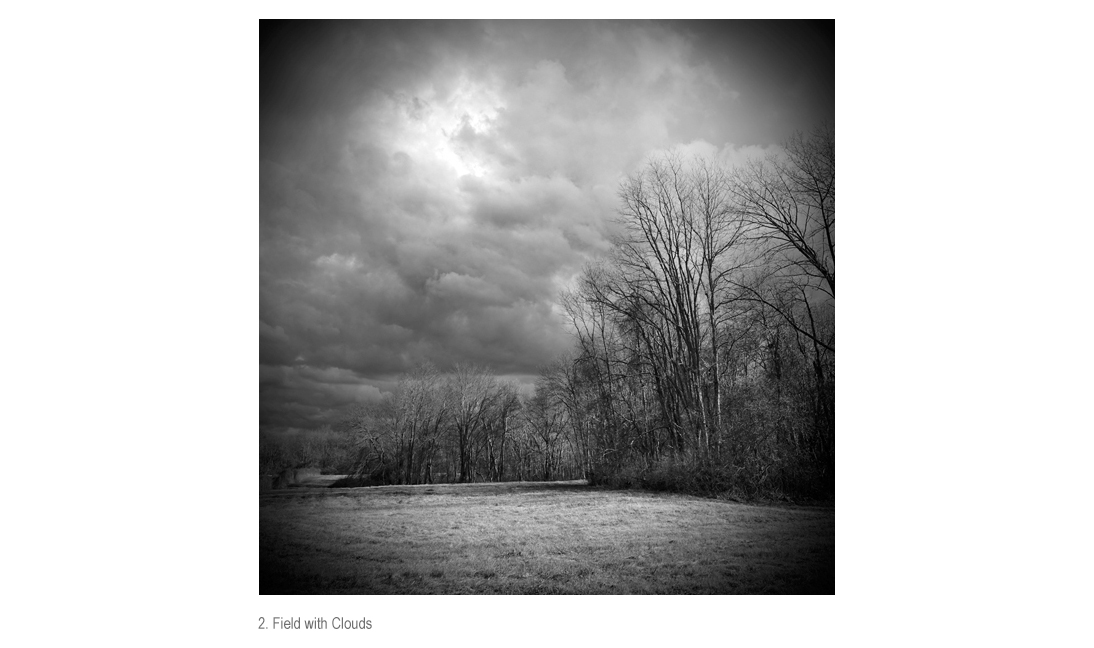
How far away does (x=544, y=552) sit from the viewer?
15.8 feet

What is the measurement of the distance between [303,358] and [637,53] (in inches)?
198

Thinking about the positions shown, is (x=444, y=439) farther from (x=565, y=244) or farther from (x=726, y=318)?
(x=726, y=318)

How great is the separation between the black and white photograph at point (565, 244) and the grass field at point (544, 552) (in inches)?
1.1

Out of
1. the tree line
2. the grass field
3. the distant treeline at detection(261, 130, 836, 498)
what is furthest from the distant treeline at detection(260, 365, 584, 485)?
the tree line

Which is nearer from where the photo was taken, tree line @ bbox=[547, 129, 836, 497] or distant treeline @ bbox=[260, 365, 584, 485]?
tree line @ bbox=[547, 129, 836, 497]

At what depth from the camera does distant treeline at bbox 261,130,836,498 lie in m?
5.52

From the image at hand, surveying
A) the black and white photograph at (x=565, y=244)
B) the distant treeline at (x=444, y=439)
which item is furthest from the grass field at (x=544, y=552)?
the distant treeline at (x=444, y=439)

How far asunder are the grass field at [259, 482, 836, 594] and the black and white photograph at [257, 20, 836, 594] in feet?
0.09

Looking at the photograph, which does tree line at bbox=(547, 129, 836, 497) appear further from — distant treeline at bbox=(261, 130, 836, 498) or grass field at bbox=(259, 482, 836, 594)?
grass field at bbox=(259, 482, 836, 594)

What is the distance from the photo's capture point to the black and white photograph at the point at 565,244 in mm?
4738

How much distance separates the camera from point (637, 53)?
553 centimetres

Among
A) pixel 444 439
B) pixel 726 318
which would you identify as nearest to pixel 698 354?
pixel 726 318

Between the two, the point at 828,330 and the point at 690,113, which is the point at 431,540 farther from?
the point at 690,113

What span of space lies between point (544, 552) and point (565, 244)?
428cm
